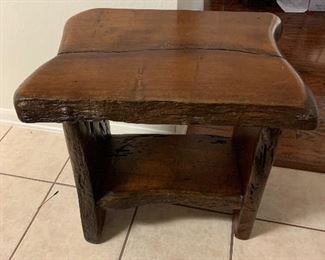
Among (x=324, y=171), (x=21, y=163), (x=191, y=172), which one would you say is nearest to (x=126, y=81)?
(x=191, y=172)

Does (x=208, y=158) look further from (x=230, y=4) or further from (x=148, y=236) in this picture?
(x=230, y=4)

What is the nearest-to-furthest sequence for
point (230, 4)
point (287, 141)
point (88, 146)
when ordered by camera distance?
point (88, 146)
point (287, 141)
point (230, 4)

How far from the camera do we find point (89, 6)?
99 centimetres

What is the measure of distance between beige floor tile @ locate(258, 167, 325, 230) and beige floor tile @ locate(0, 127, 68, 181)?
0.68 m

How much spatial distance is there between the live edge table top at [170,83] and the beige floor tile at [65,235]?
470 millimetres

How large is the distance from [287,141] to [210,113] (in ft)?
2.59

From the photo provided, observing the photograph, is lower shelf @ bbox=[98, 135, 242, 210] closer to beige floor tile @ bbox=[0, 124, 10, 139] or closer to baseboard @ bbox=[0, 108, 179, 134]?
baseboard @ bbox=[0, 108, 179, 134]

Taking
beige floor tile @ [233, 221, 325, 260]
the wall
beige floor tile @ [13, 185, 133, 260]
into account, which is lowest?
beige floor tile @ [233, 221, 325, 260]

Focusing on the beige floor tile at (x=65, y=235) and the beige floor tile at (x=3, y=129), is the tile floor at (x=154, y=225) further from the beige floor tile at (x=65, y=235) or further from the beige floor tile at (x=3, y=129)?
the beige floor tile at (x=3, y=129)

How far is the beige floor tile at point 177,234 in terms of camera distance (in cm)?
92

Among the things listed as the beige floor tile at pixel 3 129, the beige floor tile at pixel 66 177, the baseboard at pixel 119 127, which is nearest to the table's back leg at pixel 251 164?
the baseboard at pixel 119 127

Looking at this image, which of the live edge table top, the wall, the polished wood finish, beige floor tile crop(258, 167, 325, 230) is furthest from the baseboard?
the live edge table top

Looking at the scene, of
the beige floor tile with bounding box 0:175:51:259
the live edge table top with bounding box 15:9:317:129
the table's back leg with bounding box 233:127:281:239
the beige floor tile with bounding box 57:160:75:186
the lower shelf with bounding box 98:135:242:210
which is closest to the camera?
the live edge table top with bounding box 15:9:317:129

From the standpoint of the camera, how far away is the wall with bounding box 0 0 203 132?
0.98 m
